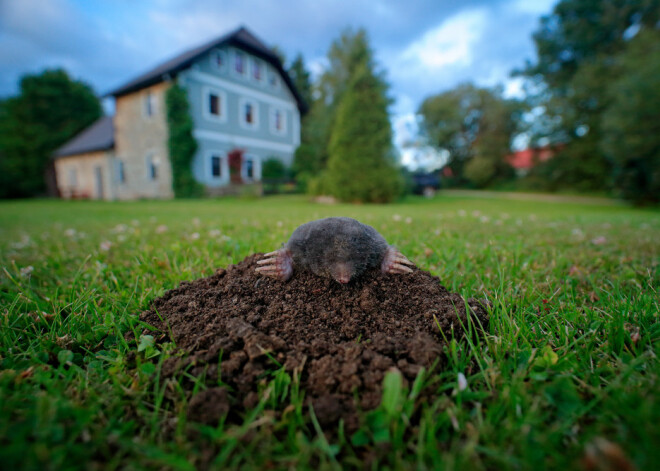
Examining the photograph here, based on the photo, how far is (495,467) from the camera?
2.20 feet

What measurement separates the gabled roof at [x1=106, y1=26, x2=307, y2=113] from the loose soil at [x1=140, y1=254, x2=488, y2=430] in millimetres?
17602

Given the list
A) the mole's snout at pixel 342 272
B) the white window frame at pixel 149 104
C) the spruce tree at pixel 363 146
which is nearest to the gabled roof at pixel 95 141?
the white window frame at pixel 149 104

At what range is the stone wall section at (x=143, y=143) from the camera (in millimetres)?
16078

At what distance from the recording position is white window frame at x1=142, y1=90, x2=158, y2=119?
1611 centimetres

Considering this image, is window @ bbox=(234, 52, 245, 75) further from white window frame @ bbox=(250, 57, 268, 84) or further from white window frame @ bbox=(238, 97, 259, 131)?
white window frame @ bbox=(238, 97, 259, 131)

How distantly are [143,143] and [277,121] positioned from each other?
8.46 meters

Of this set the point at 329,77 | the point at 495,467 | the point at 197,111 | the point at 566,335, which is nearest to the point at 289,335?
the point at 495,467

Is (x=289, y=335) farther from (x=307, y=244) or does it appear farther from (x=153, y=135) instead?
(x=153, y=135)

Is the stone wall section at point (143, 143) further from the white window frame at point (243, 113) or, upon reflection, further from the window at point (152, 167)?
the white window frame at point (243, 113)

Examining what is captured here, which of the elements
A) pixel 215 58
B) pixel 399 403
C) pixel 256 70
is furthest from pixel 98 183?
pixel 399 403

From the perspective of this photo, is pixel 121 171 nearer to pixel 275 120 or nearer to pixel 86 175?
pixel 86 175

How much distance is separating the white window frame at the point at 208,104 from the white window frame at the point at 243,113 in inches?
40.6

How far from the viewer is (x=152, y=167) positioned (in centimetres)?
1717

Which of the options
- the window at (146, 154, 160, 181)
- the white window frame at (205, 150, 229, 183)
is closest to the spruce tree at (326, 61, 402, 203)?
the white window frame at (205, 150, 229, 183)
